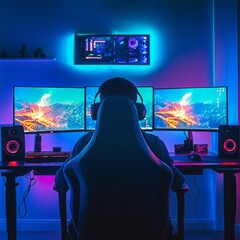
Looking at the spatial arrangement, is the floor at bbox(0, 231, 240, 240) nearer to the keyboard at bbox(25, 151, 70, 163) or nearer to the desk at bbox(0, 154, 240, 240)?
the desk at bbox(0, 154, 240, 240)

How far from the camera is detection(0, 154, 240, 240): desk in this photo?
2365 mm

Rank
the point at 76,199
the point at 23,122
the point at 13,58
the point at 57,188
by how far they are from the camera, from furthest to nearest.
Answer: the point at 13,58 → the point at 23,122 → the point at 57,188 → the point at 76,199

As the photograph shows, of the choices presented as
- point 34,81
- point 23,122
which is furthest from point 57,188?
point 34,81

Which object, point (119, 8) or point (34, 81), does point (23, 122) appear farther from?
point (119, 8)

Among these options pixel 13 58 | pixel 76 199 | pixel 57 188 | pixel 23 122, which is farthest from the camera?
pixel 13 58

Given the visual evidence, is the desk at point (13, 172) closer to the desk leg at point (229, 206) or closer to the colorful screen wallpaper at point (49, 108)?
the colorful screen wallpaper at point (49, 108)

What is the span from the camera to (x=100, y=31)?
325 centimetres

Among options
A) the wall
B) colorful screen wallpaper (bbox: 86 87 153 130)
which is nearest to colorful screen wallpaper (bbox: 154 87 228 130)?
colorful screen wallpaper (bbox: 86 87 153 130)

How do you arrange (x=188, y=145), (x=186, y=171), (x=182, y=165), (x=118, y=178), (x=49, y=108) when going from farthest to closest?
(x=188, y=145) → (x=49, y=108) → (x=186, y=171) → (x=182, y=165) → (x=118, y=178)

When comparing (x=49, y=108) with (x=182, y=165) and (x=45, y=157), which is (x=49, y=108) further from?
(x=182, y=165)

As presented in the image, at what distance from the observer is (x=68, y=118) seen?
2.93 m

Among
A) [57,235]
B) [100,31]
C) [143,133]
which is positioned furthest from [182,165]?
[100,31]

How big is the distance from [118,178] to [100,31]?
223 cm

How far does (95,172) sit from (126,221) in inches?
9.3
